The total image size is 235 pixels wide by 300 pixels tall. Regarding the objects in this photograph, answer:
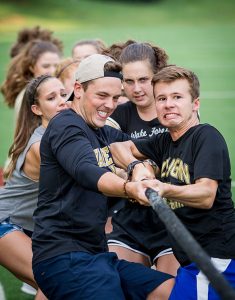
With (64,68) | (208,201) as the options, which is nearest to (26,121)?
(64,68)

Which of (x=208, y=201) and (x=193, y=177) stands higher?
(x=193, y=177)

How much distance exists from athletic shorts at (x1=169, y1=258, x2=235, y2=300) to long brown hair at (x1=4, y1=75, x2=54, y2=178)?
2.15 metres

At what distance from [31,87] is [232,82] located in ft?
48.1

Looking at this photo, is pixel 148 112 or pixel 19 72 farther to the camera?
pixel 19 72

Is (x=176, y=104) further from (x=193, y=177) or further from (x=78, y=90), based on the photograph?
(x=78, y=90)

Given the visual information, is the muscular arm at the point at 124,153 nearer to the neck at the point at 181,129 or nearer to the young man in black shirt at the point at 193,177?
the young man in black shirt at the point at 193,177

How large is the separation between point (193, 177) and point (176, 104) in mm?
501

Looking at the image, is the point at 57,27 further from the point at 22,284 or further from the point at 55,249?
the point at 55,249

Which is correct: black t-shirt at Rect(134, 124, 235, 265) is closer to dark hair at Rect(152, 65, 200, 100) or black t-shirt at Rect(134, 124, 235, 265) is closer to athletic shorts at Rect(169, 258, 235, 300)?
athletic shorts at Rect(169, 258, 235, 300)

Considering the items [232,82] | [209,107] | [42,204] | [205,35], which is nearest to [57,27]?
[205,35]

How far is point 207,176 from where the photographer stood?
15.3ft

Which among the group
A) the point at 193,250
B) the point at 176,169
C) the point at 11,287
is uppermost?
the point at 176,169

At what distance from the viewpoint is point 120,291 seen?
467 centimetres

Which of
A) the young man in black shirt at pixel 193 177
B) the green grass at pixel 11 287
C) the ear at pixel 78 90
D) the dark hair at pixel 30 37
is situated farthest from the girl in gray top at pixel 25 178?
the dark hair at pixel 30 37
